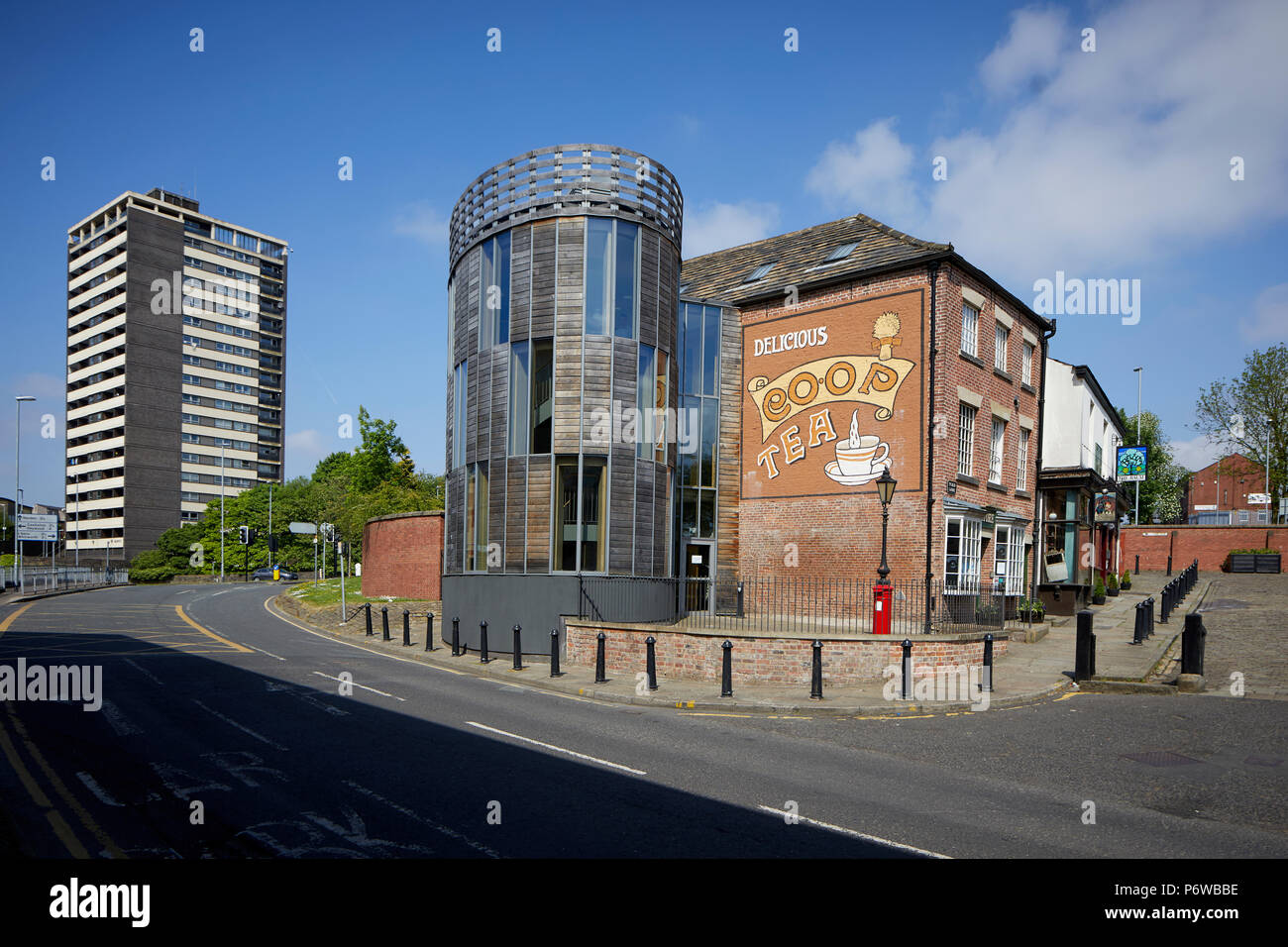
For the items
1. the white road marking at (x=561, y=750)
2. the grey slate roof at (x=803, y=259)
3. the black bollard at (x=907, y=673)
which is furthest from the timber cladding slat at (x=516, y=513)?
the grey slate roof at (x=803, y=259)

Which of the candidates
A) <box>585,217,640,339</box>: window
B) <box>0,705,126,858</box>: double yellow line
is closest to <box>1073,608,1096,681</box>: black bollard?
<box>585,217,640,339</box>: window

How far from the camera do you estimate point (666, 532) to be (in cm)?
1997

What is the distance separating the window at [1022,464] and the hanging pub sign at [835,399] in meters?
7.29

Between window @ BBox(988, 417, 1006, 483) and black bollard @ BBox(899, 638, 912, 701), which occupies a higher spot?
window @ BBox(988, 417, 1006, 483)

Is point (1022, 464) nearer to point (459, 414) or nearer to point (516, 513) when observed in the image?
point (516, 513)

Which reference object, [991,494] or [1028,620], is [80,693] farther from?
[991,494]

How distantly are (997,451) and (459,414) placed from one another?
16.4 meters

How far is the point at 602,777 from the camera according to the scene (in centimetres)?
801

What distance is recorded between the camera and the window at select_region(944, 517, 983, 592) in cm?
2033

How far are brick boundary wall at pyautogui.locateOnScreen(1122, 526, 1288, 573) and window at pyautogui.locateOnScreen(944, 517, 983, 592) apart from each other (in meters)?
26.3

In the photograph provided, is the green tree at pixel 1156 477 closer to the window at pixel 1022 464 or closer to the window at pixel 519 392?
the window at pixel 1022 464

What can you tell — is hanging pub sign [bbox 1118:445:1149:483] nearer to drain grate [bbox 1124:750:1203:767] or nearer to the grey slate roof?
the grey slate roof

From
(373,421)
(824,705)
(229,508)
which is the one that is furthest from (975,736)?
(229,508)
